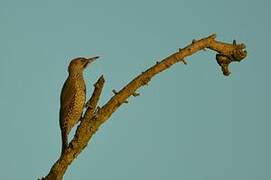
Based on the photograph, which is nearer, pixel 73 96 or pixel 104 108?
pixel 104 108

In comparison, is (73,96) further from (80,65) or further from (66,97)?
(80,65)

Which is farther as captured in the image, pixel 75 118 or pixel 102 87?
pixel 75 118

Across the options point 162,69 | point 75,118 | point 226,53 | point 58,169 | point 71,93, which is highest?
point 71,93

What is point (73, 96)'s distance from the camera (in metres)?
11.3

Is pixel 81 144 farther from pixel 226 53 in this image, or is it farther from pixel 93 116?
pixel 226 53

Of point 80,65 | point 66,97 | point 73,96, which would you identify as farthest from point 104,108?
point 80,65

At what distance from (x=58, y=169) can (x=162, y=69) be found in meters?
1.80

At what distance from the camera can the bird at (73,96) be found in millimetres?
10961

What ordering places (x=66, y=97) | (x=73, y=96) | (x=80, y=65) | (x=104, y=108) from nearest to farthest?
(x=104, y=108) < (x=73, y=96) < (x=66, y=97) < (x=80, y=65)

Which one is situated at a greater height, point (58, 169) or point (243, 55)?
point (243, 55)

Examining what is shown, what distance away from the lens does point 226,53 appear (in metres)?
6.86

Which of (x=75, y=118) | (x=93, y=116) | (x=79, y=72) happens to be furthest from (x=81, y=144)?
(x=79, y=72)

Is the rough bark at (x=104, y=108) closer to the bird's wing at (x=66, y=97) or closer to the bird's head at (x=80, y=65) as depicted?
the bird's wing at (x=66, y=97)

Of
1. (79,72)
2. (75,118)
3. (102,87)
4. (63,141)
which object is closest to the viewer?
(102,87)
